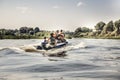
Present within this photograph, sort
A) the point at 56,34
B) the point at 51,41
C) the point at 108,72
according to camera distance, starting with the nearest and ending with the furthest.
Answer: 1. the point at 108,72
2. the point at 51,41
3. the point at 56,34

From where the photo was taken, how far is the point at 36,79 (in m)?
13.9

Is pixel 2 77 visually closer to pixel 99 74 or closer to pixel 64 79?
pixel 64 79

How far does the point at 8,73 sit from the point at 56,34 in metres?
30.6

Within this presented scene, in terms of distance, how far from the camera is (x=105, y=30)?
623ft

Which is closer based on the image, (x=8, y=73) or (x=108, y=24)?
(x=8, y=73)

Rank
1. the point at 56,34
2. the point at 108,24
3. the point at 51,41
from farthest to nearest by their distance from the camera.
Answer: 1. the point at 108,24
2. the point at 56,34
3. the point at 51,41

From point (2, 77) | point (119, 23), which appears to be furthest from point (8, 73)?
point (119, 23)

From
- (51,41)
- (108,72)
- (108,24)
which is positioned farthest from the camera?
(108,24)

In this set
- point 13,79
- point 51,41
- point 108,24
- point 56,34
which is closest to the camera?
point 13,79

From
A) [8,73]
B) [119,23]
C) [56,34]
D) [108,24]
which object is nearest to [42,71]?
[8,73]

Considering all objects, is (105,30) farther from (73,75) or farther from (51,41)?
(73,75)

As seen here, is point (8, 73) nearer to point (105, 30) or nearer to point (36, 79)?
point (36, 79)

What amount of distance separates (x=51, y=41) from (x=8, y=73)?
2218 cm

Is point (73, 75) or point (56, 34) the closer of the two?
point (73, 75)
